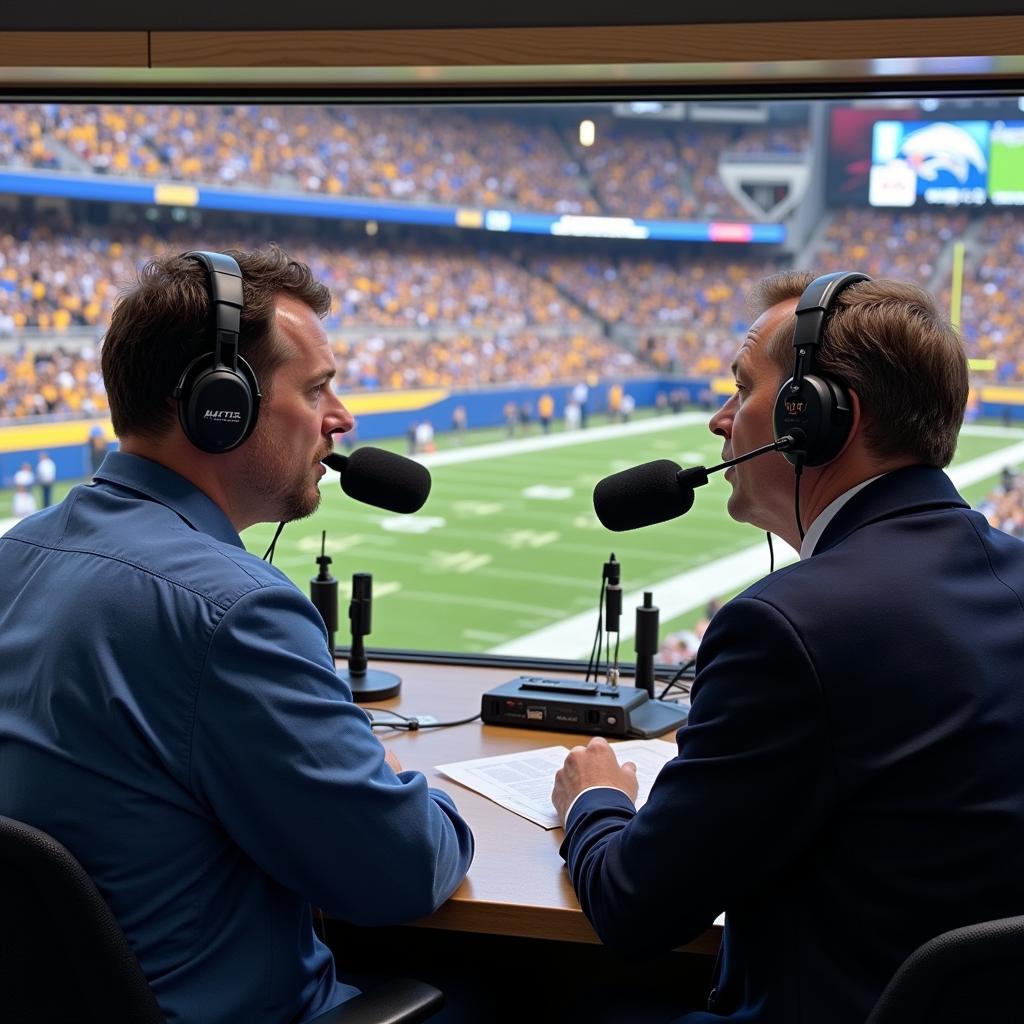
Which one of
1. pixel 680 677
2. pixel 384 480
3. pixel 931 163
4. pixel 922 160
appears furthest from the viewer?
pixel 922 160

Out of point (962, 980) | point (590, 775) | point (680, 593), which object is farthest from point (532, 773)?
point (680, 593)

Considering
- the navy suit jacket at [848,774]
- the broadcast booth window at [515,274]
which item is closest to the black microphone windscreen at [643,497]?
the navy suit jacket at [848,774]

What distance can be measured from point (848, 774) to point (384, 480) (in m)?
0.89

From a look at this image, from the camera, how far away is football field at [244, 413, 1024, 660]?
13.1 metres

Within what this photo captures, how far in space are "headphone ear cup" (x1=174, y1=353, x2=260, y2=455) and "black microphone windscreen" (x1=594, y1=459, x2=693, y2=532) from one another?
1.61ft

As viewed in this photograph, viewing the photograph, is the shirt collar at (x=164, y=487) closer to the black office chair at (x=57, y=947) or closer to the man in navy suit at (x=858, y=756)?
the black office chair at (x=57, y=947)

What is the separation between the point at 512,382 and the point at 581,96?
57.2ft

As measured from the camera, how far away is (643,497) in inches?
56.3

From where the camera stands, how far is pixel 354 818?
0.96m

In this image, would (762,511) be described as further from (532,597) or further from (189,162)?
(189,162)

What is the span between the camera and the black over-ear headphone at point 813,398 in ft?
3.40

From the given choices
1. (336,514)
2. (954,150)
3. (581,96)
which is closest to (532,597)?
(336,514)

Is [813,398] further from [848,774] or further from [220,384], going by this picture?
[220,384]

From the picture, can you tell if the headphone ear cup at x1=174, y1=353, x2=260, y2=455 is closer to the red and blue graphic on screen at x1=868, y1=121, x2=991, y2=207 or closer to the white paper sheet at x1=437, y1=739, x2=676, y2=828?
the white paper sheet at x1=437, y1=739, x2=676, y2=828
